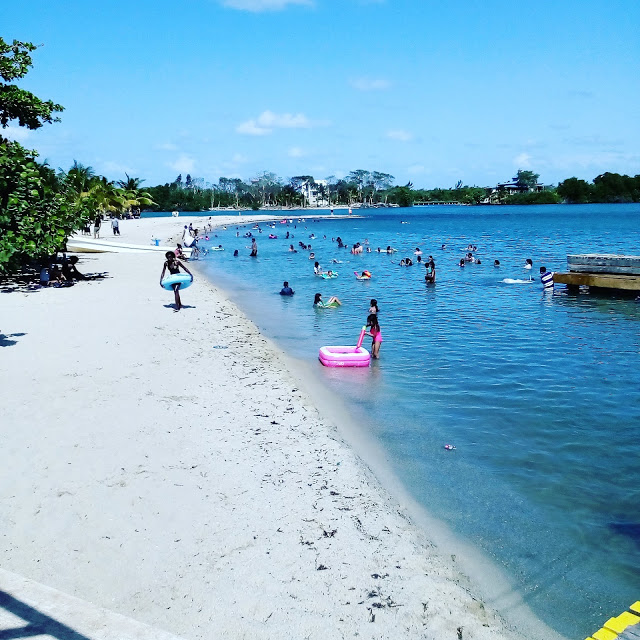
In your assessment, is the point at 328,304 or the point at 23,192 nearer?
the point at 23,192

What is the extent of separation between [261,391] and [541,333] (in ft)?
37.3

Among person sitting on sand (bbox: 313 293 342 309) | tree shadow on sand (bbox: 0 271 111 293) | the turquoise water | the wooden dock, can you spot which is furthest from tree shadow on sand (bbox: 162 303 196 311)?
the wooden dock

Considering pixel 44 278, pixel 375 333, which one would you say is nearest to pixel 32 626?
pixel 375 333

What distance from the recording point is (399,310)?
2402 centimetres

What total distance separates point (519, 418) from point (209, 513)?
675cm

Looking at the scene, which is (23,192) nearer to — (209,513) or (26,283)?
Answer: (26,283)

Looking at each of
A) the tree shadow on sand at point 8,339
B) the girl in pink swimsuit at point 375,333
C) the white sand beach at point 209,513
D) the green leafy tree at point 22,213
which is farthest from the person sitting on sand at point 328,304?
the tree shadow on sand at point 8,339

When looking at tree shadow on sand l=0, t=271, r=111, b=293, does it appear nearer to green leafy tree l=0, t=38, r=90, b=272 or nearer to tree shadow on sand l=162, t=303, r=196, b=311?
green leafy tree l=0, t=38, r=90, b=272

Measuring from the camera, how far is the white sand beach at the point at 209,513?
561 cm

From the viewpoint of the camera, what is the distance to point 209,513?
7141 mm

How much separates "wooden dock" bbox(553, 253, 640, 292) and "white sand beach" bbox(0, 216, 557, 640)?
19.5m

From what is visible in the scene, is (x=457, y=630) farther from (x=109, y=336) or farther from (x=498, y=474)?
(x=109, y=336)

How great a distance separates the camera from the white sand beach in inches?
221

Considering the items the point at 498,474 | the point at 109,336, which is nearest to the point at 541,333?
the point at 498,474
